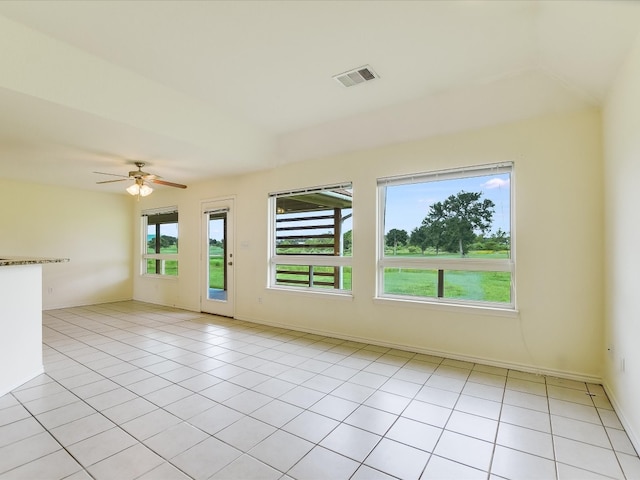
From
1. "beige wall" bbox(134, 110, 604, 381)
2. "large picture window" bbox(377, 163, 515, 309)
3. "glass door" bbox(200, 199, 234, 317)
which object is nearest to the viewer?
"beige wall" bbox(134, 110, 604, 381)

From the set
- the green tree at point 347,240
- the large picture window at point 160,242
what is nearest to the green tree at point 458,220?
the green tree at point 347,240

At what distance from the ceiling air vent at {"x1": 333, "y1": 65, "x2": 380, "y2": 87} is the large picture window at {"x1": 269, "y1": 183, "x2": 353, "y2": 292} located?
1.40 metres

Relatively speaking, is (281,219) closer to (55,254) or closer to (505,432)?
(505,432)

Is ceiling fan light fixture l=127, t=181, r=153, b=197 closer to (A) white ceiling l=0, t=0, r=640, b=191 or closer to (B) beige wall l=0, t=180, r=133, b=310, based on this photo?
(A) white ceiling l=0, t=0, r=640, b=191

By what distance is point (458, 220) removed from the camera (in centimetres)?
360

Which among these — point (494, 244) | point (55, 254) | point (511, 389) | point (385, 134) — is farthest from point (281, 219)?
point (55, 254)

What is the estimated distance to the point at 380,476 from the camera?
1711mm

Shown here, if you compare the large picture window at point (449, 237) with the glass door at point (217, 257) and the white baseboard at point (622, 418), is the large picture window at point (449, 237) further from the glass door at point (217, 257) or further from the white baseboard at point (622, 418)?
the glass door at point (217, 257)

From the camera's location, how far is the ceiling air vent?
2.96 metres

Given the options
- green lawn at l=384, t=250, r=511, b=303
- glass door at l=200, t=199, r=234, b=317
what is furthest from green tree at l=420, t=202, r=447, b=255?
→ glass door at l=200, t=199, r=234, b=317

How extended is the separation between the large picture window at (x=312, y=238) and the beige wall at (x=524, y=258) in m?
0.20

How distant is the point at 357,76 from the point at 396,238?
188 cm

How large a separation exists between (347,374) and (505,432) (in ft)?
4.44

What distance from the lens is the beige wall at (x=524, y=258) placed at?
9.50 feet
